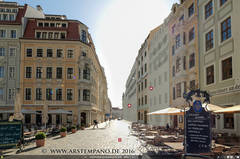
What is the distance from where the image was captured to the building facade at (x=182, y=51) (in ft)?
87.5

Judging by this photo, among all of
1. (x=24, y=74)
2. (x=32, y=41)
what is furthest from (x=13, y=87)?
(x=32, y=41)

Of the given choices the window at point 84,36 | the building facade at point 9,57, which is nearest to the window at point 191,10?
the window at point 84,36

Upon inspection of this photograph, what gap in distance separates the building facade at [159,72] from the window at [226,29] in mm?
15892

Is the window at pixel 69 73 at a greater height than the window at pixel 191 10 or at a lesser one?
lesser

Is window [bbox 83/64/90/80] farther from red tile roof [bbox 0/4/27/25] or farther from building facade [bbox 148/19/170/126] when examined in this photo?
red tile roof [bbox 0/4/27/25]

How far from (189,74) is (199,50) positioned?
11.0ft

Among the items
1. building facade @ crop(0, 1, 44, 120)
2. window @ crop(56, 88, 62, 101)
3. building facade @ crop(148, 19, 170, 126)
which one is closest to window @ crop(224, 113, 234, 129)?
building facade @ crop(148, 19, 170, 126)

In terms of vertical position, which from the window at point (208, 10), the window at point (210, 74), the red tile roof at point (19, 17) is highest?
the red tile roof at point (19, 17)

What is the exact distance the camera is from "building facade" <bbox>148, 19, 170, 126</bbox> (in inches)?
1481

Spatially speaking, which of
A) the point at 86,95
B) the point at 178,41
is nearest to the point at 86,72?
the point at 86,95

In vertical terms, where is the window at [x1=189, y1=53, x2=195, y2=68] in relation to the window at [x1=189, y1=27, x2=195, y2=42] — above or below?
below

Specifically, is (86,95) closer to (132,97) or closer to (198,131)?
(198,131)

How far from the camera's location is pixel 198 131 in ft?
34.4

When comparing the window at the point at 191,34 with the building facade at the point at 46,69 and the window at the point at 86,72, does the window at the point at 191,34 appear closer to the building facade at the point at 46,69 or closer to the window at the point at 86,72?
the building facade at the point at 46,69
